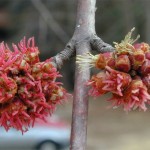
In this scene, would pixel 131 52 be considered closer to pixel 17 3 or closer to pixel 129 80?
pixel 129 80

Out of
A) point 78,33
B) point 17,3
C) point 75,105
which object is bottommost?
point 75,105

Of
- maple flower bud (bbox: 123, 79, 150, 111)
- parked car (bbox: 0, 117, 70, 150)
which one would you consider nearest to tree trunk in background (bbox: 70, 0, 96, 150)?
maple flower bud (bbox: 123, 79, 150, 111)

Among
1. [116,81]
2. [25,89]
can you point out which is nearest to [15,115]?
[25,89]

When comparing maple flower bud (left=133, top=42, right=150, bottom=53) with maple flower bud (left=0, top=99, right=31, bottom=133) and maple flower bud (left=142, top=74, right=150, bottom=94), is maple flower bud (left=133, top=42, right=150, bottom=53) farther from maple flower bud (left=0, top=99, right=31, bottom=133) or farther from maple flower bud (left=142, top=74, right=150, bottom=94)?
maple flower bud (left=0, top=99, right=31, bottom=133)

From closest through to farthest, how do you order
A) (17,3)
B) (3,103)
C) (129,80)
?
(129,80) → (3,103) → (17,3)

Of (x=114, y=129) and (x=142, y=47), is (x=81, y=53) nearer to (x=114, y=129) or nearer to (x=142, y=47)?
(x=142, y=47)

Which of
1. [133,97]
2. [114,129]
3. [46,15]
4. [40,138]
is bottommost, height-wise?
[133,97]

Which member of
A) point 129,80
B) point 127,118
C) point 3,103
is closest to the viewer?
point 129,80

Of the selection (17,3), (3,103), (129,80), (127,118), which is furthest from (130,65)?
(127,118)
